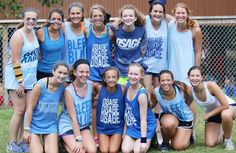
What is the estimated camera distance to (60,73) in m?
6.78

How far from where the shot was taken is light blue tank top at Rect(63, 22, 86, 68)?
730cm

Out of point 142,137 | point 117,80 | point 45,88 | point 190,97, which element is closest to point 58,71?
point 45,88

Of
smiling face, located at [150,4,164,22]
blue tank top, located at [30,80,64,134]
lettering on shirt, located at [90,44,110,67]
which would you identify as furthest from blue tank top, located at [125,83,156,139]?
smiling face, located at [150,4,164,22]

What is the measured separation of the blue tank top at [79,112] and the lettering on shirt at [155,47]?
3.23 ft

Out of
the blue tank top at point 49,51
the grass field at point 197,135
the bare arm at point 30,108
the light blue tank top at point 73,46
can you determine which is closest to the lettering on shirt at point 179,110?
the grass field at point 197,135

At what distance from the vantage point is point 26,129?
6.81m

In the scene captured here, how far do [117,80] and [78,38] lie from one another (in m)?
0.73

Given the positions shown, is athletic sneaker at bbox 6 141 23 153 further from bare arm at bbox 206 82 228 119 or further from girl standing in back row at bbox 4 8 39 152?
bare arm at bbox 206 82 228 119

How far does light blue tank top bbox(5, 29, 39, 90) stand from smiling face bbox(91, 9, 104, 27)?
75cm

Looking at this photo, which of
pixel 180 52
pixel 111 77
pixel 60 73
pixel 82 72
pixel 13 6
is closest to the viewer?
pixel 60 73

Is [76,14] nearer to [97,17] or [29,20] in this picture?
[97,17]

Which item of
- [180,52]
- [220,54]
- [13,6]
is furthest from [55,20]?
[220,54]

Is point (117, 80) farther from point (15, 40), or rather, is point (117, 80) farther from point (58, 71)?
point (15, 40)

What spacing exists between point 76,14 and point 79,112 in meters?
1.17
